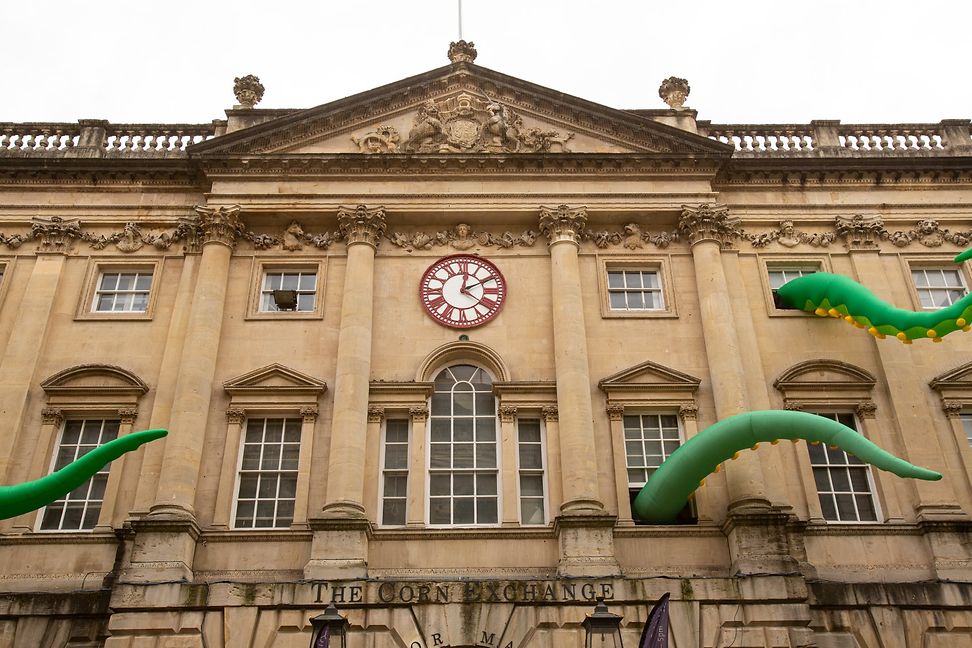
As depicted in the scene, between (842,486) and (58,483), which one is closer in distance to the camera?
(58,483)

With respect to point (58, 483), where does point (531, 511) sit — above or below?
above

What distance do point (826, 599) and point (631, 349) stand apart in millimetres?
6719

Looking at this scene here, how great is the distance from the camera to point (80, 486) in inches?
780

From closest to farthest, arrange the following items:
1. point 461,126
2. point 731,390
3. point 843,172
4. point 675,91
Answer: point 731,390 → point 843,172 → point 461,126 → point 675,91

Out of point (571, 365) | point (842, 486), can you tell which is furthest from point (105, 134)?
point (842, 486)

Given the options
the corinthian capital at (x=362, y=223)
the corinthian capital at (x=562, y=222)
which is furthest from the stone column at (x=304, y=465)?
the corinthian capital at (x=562, y=222)

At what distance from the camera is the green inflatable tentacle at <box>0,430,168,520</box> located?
17.2m

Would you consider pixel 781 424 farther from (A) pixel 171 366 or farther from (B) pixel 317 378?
(A) pixel 171 366

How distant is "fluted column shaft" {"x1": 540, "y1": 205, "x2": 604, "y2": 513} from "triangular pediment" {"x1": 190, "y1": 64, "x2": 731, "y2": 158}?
227 cm

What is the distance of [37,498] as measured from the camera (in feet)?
56.7

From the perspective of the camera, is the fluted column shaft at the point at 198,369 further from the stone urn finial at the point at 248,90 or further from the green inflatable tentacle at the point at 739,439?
the green inflatable tentacle at the point at 739,439

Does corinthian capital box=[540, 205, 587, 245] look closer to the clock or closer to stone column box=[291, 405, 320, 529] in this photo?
the clock

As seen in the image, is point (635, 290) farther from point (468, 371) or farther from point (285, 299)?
point (285, 299)

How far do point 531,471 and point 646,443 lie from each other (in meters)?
2.64
